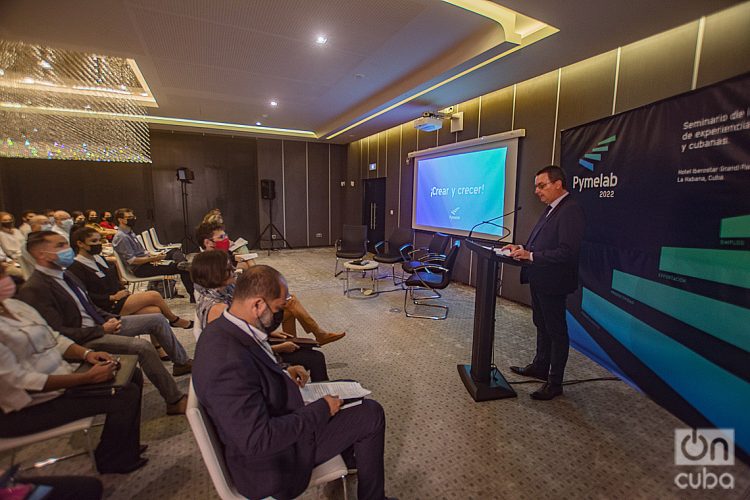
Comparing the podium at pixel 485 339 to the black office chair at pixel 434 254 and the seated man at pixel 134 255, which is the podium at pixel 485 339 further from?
the seated man at pixel 134 255

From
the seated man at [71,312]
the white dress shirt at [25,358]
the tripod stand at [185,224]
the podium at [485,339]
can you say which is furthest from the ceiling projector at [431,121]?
the tripod stand at [185,224]

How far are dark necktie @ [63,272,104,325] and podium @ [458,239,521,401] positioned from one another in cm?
280

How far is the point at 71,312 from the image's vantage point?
2.21 metres

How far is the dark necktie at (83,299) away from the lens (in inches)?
91.2

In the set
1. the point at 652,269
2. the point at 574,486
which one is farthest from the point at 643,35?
the point at 574,486

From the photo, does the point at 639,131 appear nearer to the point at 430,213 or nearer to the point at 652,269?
the point at 652,269

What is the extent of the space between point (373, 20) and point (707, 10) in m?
2.89

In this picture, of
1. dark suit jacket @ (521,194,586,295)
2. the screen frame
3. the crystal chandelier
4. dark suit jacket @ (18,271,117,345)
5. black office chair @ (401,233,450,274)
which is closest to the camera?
dark suit jacket @ (18,271,117,345)

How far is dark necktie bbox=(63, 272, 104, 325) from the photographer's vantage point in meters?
2.32

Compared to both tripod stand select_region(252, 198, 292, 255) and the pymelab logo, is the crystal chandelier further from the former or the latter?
the pymelab logo

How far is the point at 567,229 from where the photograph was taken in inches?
97.0

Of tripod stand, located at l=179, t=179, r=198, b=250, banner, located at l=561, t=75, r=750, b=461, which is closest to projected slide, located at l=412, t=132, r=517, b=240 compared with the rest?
banner, located at l=561, t=75, r=750, b=461

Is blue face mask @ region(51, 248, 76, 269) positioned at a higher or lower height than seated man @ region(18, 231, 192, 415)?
higher

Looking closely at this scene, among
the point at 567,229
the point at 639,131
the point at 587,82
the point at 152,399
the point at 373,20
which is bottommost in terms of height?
the point at 152,399
